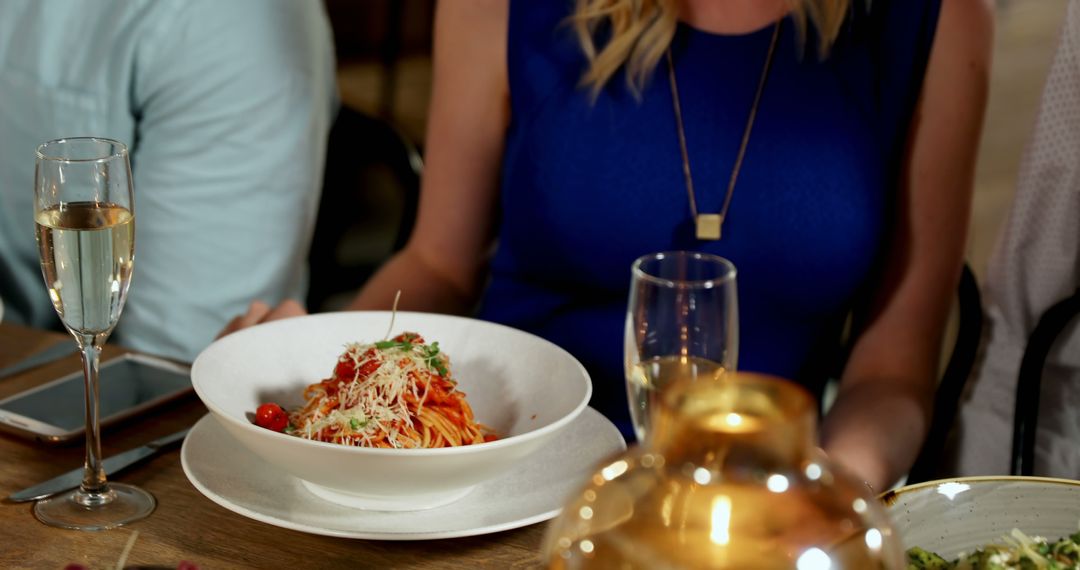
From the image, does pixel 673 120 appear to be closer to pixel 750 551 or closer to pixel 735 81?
pixel 735 81

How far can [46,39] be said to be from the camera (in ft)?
6.04

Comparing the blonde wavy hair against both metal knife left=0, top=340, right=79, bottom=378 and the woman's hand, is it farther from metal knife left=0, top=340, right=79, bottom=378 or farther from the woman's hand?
metal knife left=0, top=340, right=79, bottom=378

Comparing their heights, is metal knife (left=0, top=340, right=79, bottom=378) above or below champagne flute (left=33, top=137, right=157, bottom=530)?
below

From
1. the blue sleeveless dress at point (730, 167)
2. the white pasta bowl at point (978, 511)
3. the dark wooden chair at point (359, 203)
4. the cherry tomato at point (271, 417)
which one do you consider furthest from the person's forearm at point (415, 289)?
the white pasta bowl at point (978, 511)

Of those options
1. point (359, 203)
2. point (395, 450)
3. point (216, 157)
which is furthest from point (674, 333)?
point (359, 203)

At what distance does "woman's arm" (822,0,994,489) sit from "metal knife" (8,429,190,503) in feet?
2.52

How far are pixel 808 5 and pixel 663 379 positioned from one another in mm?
788

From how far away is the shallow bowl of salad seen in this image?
0.78m

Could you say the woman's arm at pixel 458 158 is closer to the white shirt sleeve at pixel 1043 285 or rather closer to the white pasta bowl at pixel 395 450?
the white pasta bowl at pixel 395 450

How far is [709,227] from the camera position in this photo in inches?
57.6

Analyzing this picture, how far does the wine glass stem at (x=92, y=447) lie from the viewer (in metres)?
0.95

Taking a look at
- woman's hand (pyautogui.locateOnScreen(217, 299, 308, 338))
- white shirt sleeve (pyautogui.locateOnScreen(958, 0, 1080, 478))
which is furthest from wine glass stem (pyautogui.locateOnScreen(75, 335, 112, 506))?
white shirt sleeve (pyautogui.locateOnScreen(958, 0, 1080, 478))

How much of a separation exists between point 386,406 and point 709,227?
0.64 meters

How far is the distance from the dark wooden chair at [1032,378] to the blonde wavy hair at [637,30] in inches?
17.0
